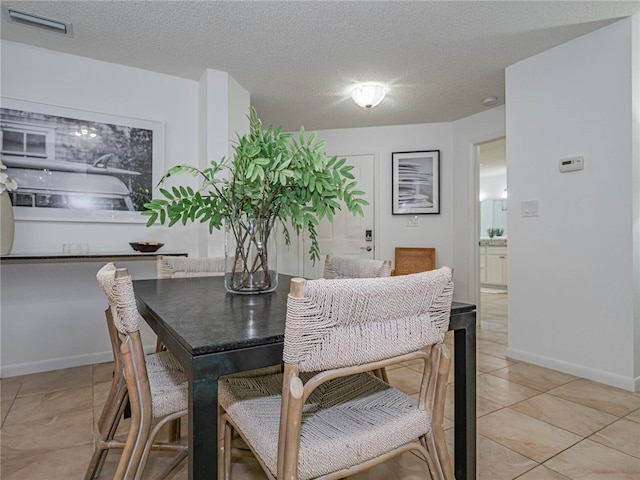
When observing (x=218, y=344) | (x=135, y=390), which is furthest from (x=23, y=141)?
(x=218, y=344)

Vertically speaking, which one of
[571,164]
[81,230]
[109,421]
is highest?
[571,164]

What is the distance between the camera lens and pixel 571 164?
2.52 m

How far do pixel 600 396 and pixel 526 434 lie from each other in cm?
81

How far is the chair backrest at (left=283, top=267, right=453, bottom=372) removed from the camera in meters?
0.72

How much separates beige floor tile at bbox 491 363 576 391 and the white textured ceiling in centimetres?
231

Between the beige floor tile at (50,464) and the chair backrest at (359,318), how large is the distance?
1.35 metres

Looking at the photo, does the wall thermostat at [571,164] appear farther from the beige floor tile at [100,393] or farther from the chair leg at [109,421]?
the beige floor tile at [100,393]

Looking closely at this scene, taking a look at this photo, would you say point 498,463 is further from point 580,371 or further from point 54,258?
point 54,258

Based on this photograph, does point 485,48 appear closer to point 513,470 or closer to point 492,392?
point 492,392

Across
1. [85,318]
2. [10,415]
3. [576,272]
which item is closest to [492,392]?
[576,272]

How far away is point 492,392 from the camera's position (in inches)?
88.1

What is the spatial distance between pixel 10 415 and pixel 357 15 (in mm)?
2974

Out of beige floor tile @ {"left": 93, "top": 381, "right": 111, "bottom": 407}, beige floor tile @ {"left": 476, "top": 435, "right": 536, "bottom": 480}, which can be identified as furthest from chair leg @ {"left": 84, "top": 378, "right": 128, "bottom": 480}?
beige floor tile @ {"left": 476, "top": 435, "right": 536, "bottom": 480}

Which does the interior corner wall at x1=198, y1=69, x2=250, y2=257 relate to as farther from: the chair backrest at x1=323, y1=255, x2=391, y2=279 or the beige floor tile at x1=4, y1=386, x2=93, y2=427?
the chair backrest at x1=323, y1=255, x2=391, y2=279
